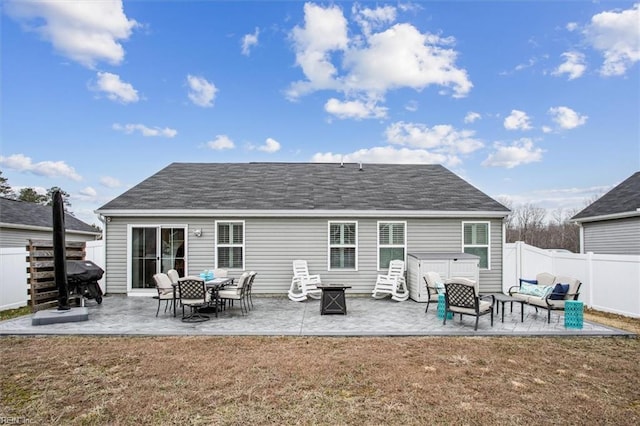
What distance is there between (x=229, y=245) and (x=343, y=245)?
3.29 metres

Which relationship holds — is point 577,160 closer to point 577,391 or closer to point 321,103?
point 321,103

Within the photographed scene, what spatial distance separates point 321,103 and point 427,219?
8.28 m

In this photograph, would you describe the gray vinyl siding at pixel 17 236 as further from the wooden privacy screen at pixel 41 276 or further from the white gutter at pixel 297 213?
the wooden privacy screen at pixel 41 276

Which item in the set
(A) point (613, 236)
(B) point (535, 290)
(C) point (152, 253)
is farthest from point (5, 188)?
(A) point (613, 236)

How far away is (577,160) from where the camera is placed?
50.0ft

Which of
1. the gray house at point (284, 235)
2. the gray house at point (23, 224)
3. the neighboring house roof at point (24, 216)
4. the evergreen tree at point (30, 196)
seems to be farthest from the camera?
the evergreen tree at point (30, 196)

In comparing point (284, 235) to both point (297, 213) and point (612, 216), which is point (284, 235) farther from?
point (612, 216)

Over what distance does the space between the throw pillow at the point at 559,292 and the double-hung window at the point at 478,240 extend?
3207 millimetres

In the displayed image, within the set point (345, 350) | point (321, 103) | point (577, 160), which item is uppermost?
point (321, 103)

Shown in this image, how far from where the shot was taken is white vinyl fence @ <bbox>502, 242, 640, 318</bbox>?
7676 millimetres

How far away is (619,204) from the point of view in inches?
463

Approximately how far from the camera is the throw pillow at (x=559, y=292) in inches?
274

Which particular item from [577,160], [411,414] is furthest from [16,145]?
[577,160]

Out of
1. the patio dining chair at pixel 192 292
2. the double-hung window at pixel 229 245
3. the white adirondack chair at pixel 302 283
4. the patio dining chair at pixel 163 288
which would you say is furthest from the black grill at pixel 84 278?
the white adirondack chair at pixel 302 283
